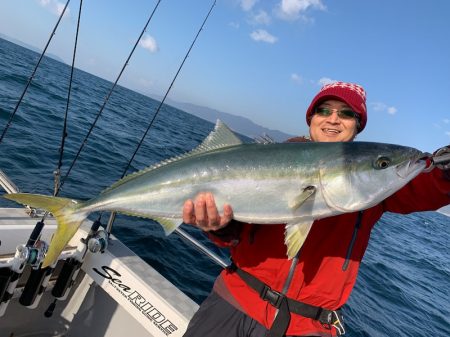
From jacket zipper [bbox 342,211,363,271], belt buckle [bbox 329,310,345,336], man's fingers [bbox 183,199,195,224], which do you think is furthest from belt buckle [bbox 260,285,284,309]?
man's fingers [bbox 183,199,195,224]

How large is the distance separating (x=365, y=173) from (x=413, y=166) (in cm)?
36

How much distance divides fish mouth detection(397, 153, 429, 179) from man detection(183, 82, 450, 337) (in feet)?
0.73

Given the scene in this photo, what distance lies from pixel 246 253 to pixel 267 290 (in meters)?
0.40

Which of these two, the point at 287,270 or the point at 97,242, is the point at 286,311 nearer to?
the point at 287,270

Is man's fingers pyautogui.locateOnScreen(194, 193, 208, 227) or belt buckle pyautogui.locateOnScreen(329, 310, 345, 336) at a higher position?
man's fingers pyautogui.locateOnScreen(194, 193, 208, 227)

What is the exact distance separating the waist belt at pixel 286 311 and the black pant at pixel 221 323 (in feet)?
0.51

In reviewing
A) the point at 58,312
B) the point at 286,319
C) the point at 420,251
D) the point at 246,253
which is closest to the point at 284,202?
the point at 246,253

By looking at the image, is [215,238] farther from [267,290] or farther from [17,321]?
[17,321]

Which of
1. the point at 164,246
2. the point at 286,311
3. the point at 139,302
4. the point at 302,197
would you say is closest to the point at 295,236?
the point at 302,197

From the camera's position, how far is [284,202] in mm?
3123

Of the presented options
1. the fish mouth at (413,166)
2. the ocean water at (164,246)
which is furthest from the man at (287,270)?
the ocean water at (164,246)

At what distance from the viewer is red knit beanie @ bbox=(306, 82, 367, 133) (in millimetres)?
3707

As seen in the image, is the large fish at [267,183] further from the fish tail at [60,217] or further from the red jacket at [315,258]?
the red jacket at [315,258]

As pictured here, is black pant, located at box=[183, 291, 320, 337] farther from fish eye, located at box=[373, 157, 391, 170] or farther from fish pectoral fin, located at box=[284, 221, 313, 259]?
fish eye, located at box=[373, 157, 391, 170]
